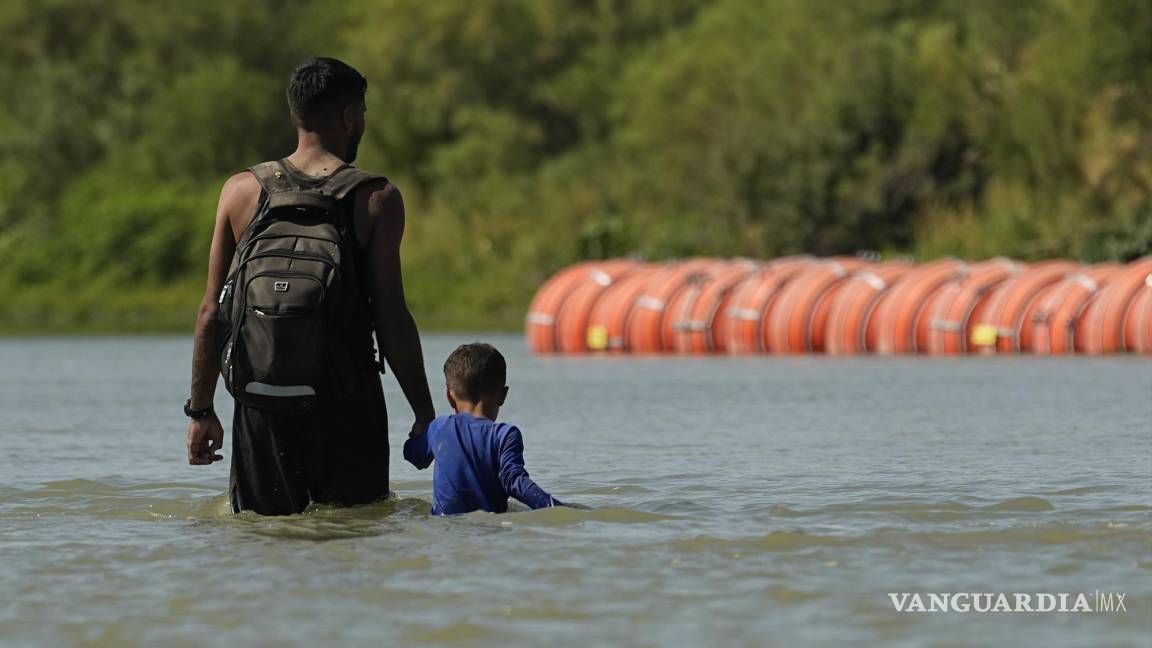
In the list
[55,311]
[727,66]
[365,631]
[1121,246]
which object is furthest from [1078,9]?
[365,631]

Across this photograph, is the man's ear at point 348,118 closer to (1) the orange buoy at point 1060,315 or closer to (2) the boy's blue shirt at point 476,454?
(2) the boy's blue shirt at point 476,454

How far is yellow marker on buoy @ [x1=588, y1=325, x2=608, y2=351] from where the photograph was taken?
28641 millimetres

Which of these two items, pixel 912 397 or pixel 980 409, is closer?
pixel 980 409

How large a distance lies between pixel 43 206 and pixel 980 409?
46.6 metres

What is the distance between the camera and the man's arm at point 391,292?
23.4ft

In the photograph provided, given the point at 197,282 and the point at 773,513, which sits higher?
the point at 197,282

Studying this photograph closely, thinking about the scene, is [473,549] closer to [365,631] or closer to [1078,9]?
[365,631]

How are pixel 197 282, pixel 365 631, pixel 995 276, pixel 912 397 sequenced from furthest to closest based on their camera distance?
pixel 197 282 → pixel 995 276 → pixel 912 397 → pixel 365 631

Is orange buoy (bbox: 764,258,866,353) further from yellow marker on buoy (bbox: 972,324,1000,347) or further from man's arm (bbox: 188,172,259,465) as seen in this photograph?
man's arm (bbox: 188,172,259,465)

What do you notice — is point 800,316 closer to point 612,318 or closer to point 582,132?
point 612,318

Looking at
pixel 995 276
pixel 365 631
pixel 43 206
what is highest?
pixel 43 206

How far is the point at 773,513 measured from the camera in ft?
28.0

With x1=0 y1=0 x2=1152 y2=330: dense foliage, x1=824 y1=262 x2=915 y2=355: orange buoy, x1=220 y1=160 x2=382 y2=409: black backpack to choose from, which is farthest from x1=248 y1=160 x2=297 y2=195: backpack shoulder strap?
x1=0 y1=0 x2=1152 y2=330: dense foliage

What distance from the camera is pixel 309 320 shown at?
690 centimetres
